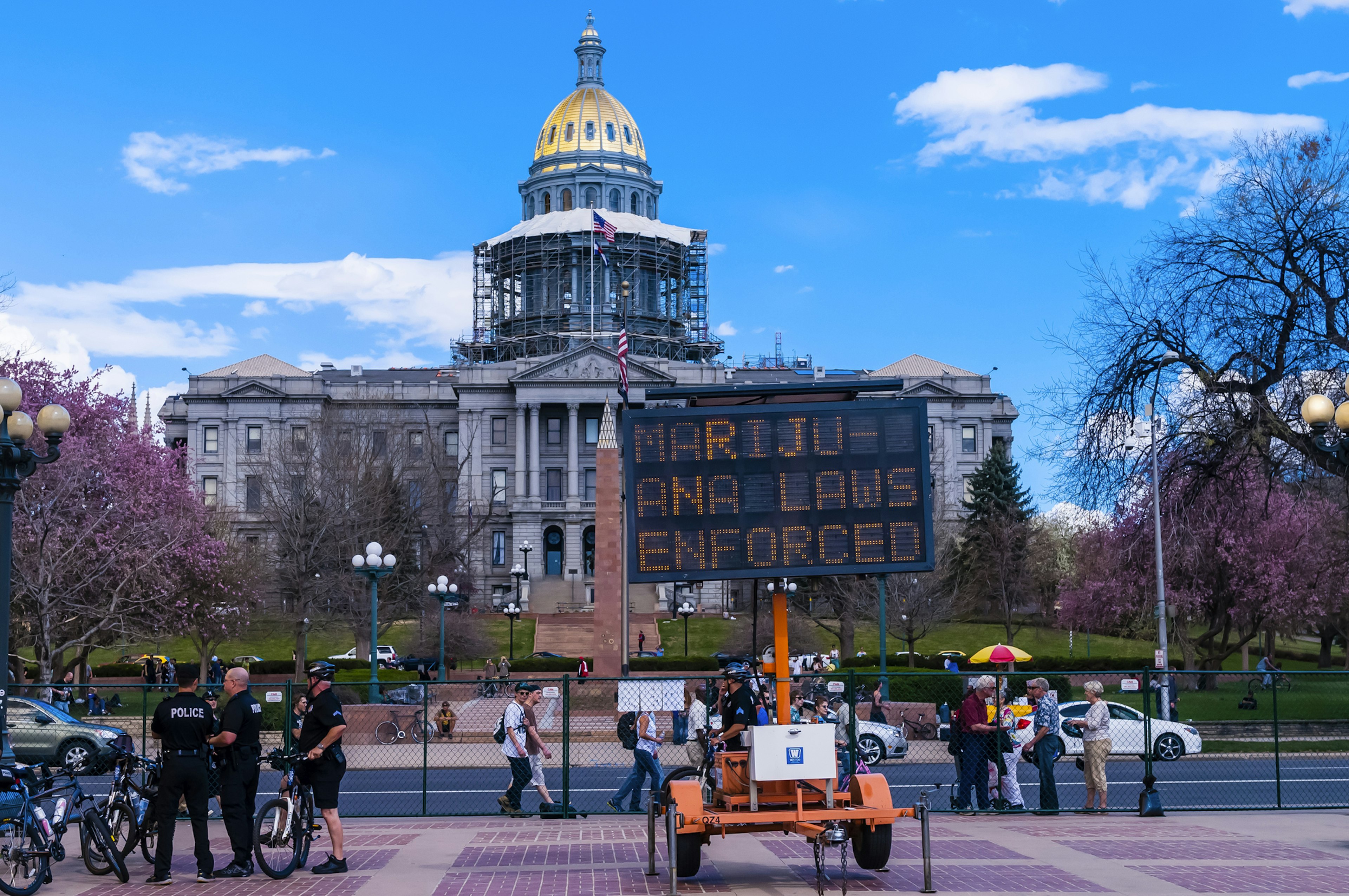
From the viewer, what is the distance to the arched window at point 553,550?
102 meters

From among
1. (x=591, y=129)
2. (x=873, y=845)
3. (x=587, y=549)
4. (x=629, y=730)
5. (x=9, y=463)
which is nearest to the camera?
(x=873, y=845)

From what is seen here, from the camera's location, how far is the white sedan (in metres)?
27.4

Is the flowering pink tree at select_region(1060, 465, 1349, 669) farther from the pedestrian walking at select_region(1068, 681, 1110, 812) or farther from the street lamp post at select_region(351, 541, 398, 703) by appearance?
the pedestrian walking at select_region(1068, 681, 1110, 812)

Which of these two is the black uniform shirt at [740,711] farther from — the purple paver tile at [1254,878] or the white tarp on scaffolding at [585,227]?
the white tarp on scaffolding at [585,227]

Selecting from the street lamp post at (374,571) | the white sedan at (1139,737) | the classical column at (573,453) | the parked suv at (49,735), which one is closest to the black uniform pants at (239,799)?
the parked suv at (49,735)

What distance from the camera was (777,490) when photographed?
1372 cm

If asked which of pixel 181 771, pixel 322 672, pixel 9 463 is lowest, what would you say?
→ pixel 181 771

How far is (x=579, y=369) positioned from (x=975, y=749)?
8498 cm

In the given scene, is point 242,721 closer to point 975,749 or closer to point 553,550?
point 975,749

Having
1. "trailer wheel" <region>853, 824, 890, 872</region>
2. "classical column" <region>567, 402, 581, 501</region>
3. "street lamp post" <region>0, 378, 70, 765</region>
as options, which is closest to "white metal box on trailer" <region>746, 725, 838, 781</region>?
"trailer wheel" <region>853, 824, 890, 872</region>

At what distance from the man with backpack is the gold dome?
10447 centimetres

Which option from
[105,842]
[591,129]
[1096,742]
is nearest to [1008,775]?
[1096,742]

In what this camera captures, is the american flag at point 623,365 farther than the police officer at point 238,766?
Yes

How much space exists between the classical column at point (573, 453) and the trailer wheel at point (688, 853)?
88.6m
